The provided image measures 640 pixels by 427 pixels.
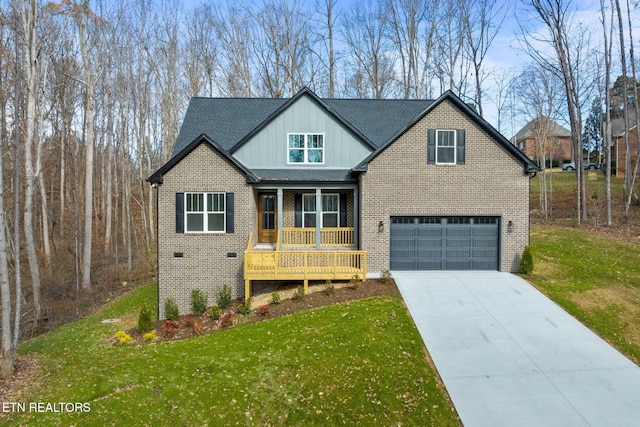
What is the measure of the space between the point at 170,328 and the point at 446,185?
34.0 feet

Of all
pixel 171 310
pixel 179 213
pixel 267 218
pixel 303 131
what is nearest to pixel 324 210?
pixel 267 218

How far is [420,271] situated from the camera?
13.6 m

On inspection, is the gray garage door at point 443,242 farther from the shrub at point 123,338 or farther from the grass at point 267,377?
the shrub at point 123,338

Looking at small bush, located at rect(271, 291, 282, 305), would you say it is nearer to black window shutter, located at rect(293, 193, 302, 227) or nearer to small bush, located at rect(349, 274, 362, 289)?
small bush, located at rect(349, 274, 362, 289)

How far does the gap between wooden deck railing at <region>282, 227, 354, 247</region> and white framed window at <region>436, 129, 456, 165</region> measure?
4.44 meters

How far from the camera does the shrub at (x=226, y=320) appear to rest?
1114 cm

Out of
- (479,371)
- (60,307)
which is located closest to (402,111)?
(479,371)

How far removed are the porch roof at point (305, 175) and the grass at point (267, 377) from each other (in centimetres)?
517

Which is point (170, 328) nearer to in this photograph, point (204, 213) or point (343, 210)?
point (204, 213)

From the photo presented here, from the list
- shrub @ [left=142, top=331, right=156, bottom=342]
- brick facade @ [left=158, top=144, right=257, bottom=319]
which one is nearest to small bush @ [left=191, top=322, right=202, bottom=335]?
shrub @ [left=142, top=331, right=156, bottom=342]

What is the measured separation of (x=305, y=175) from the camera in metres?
14.2

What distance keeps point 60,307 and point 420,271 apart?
51.7ft

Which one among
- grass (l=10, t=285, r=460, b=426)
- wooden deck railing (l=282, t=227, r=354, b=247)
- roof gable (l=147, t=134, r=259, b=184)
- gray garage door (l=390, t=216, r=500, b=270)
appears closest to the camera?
grass (l=10, t=285, r=460, b=426)

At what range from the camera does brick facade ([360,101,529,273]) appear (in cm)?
1352
